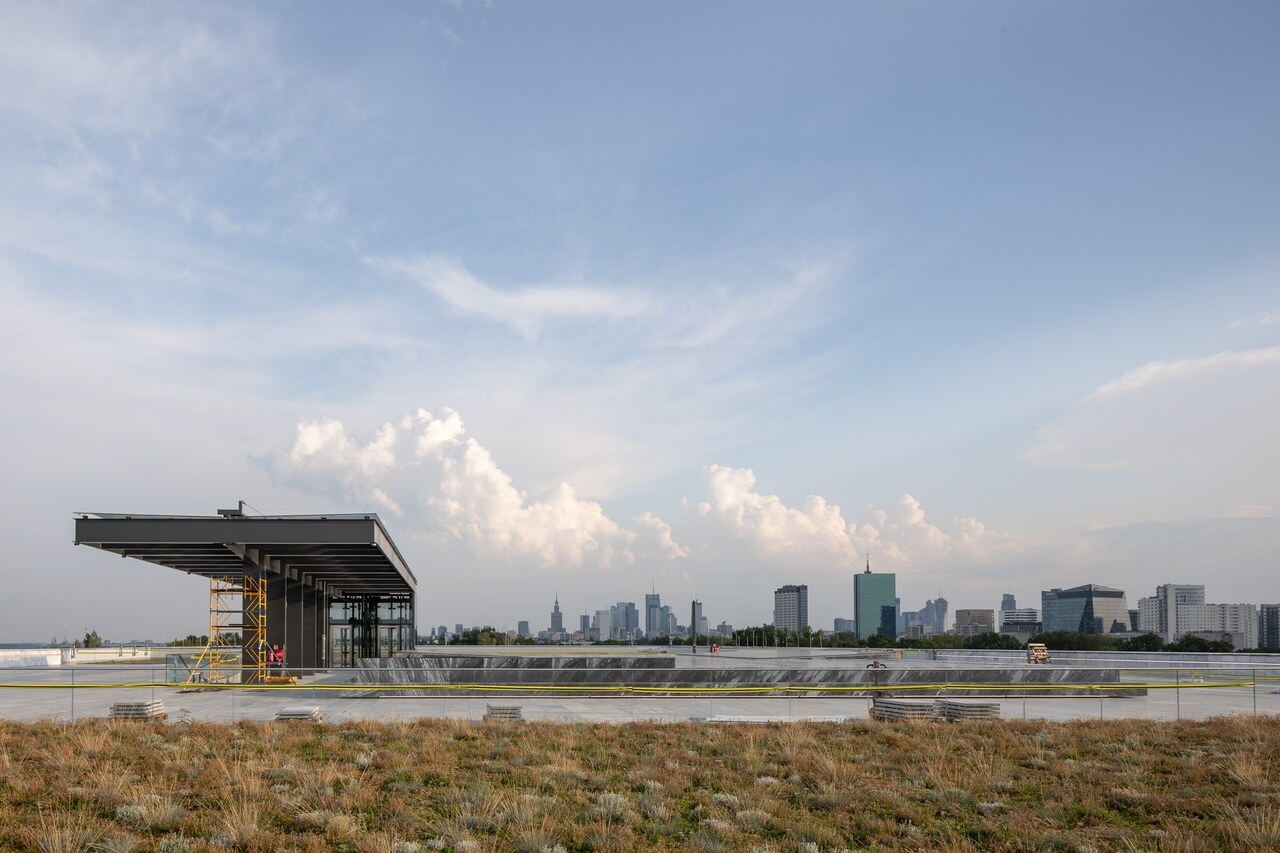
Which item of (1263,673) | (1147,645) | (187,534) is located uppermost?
(187,534)

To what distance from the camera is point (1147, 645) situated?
342ft

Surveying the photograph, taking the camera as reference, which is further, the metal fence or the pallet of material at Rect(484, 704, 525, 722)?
the metal fence

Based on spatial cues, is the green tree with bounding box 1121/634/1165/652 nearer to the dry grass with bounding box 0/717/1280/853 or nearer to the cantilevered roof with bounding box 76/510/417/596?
the cantilevered roof with bounding box 76/510/417/596

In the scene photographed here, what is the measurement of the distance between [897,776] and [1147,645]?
10306 centimetres

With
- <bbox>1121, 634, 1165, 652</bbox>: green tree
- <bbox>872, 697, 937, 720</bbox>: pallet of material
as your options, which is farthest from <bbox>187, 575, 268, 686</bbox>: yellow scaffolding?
<bbox>1121, 634, 1165, 652</bbox>: green tree

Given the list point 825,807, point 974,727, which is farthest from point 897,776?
point 974,727

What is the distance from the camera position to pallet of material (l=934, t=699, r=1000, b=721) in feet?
80.3

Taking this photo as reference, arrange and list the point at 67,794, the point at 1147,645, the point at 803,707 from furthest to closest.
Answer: the point at 1147,645
the point at 803,707
the point at 67,794

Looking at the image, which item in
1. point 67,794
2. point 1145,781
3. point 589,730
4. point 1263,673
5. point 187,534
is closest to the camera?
point 67,794

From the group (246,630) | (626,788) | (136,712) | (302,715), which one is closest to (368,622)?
(246,630)

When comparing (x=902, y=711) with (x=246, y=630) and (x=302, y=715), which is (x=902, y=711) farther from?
(x=246, y=630)

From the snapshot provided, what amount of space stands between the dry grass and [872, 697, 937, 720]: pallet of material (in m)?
2.80

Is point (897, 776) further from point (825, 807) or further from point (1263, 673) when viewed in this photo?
point (1263, 673)

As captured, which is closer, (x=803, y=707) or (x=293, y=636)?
(x=803, y=707)
